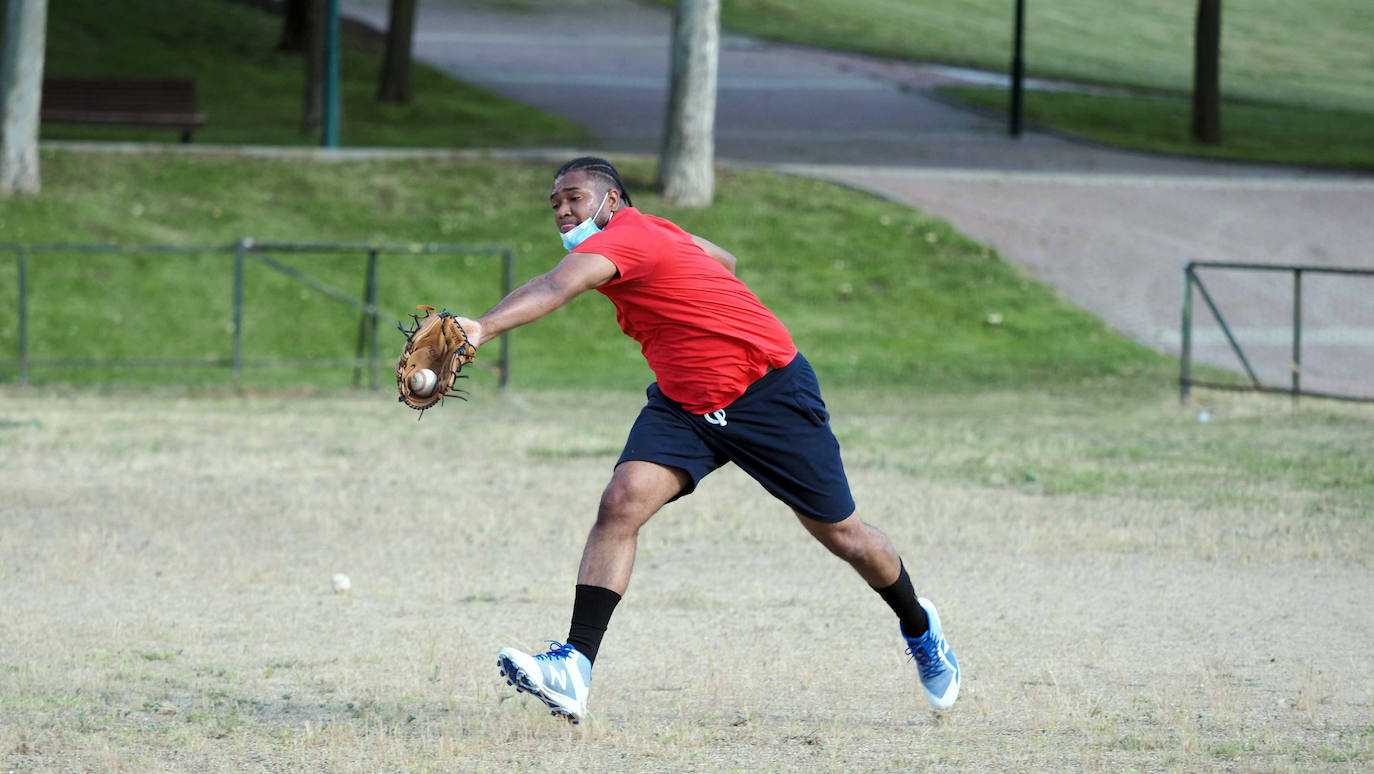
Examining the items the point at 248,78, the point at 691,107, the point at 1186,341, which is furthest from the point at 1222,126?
the point at 1186,341

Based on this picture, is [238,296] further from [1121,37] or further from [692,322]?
[1121,37]

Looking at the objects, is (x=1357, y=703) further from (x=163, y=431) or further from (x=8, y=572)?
(x=163, y=431)

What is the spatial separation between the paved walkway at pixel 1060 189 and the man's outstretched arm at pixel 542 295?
46.2 feet

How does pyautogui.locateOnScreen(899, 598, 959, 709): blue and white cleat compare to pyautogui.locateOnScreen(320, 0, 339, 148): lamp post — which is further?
pyautogui.locateOnScreen(320, 0, 339, 148): lamp post

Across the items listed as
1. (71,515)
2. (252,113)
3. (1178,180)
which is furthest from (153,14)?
(71,515)

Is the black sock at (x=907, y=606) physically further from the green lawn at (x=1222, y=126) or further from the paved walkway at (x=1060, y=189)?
the green lawn at (x=1222, y=126)

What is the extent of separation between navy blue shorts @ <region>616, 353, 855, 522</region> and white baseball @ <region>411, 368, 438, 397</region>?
0.92m

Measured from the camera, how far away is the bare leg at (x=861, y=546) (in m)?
5.60

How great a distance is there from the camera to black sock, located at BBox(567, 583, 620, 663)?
5.27 m

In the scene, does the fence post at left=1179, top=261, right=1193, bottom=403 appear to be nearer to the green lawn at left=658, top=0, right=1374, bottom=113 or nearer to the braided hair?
the braided hair

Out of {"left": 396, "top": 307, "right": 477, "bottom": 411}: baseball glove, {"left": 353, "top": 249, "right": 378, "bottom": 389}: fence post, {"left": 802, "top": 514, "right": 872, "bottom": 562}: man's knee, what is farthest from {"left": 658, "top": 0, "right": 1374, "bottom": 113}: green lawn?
{"left": 396, "top": 307, "right": 477, "bottom": 411}: baseball glove

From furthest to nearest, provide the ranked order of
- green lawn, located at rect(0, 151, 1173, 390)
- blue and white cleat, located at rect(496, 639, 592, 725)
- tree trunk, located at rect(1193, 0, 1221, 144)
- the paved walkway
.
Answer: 1. tree trunk, located at rect(1193, 0, 1221, 144)
2. the paved walkway
3. green lawn, located at rect(0, 151, 1173, 390)
4. blue and white cleat, located at rect(496, 639, 592, 725)

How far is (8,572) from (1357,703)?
6121mm

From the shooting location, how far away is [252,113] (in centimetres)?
3341
